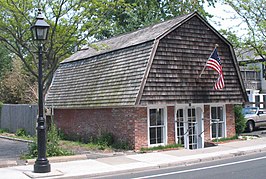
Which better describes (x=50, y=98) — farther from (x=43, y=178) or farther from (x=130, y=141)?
(x=43, y=178)

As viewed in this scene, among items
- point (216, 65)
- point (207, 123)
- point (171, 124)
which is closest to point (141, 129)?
point (171, 124)

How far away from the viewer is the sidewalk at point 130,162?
446 inches

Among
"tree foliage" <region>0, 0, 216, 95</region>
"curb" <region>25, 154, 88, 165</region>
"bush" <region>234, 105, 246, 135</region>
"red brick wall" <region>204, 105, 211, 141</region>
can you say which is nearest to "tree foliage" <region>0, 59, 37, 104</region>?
"tree foliage" <region>0, 0, 216, 95</region>

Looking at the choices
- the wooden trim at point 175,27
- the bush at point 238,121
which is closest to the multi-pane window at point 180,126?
the wooden trim at point 175,27

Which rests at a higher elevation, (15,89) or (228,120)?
(15,89)

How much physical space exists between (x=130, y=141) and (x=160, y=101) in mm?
2080

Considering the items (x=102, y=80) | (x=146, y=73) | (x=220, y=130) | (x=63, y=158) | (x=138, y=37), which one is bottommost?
(x=63, y=158)

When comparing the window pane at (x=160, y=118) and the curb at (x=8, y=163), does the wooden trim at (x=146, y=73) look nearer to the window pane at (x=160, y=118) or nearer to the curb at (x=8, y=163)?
the window pane at (x=160, y=118)

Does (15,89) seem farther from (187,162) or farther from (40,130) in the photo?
(187,162)

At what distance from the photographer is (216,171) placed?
443 inches

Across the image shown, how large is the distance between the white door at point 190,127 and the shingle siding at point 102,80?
9.51ft

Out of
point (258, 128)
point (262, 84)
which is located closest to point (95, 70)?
point (258, 128)

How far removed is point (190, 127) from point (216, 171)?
6.81 m

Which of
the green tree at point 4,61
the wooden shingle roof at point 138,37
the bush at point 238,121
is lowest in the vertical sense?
the bush at point 238,121
